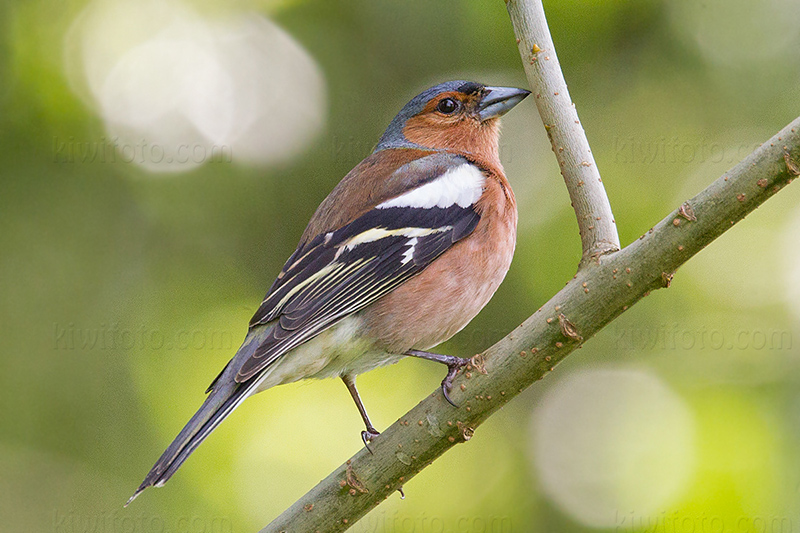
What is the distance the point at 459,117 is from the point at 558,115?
5.52 feet

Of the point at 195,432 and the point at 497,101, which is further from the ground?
the point at 497,101

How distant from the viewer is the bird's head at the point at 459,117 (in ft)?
16.3

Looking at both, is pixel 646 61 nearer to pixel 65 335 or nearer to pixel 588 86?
pixel 588 86

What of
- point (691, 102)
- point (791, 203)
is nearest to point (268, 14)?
point (691, 102)

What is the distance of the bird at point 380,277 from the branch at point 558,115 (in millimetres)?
861

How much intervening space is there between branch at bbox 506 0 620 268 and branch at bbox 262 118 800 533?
1.58 feet

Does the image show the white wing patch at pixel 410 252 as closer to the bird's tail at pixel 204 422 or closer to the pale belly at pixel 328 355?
the pale belly at pixel 328 355

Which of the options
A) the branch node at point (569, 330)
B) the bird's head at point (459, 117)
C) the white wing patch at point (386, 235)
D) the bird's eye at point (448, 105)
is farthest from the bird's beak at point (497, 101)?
the branch node at point (569, 330)

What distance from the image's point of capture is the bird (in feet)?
12.4

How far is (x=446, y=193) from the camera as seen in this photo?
14.2 feet

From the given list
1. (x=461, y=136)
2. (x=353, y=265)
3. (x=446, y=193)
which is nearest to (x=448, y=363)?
(x=353, y=265)

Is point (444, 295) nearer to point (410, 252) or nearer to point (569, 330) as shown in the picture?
point (410, 252)

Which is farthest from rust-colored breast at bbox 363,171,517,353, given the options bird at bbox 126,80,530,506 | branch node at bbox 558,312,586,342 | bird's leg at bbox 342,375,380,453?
branch node at bbox 558,312,586,342

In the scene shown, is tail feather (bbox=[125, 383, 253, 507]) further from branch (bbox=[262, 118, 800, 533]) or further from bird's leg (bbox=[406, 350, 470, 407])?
bird's leg (bbox=[406, 350, 470, 407])
